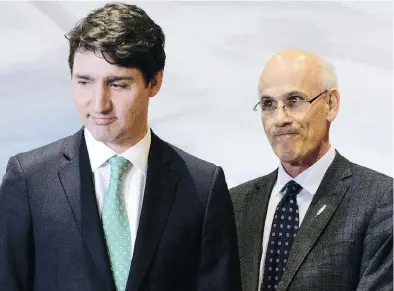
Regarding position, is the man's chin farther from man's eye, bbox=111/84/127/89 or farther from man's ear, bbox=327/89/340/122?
man's eye, bbox=111/84/127/89

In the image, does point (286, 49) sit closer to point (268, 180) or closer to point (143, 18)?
point (268, 180)

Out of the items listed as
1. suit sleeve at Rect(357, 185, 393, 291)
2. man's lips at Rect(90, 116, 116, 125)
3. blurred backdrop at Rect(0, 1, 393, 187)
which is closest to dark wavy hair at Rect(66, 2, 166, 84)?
man's lips at Rect(90, 116, 116, 125)

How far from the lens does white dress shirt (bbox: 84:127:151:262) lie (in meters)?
1.89

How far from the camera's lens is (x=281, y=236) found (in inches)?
87.1

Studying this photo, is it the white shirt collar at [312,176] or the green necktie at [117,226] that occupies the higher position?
the white shirt collar at [312,176]

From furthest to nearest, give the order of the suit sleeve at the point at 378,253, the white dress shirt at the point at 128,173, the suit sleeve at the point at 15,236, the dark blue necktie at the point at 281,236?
the dark blue necktie at the point at 281,236, the suit sleeve at the point at 378,253, the white dress shirt at the point at 128,173, the suit sleeve at the point at 15,236

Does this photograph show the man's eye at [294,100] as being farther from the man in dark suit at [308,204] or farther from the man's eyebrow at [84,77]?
the man's eyebrow at [84,77]

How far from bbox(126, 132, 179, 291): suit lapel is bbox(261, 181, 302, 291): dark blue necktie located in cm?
44

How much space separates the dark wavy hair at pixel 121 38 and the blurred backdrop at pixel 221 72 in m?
0.58

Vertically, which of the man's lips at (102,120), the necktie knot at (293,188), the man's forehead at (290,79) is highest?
the man's forehead at (290,79)

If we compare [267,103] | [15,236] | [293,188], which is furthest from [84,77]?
[293,188]

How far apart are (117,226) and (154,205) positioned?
11 centimetres

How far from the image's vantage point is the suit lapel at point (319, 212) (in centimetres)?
215

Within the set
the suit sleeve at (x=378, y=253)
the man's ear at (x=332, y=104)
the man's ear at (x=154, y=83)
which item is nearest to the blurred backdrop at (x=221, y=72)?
the man's ear at (x=332, y=104)
